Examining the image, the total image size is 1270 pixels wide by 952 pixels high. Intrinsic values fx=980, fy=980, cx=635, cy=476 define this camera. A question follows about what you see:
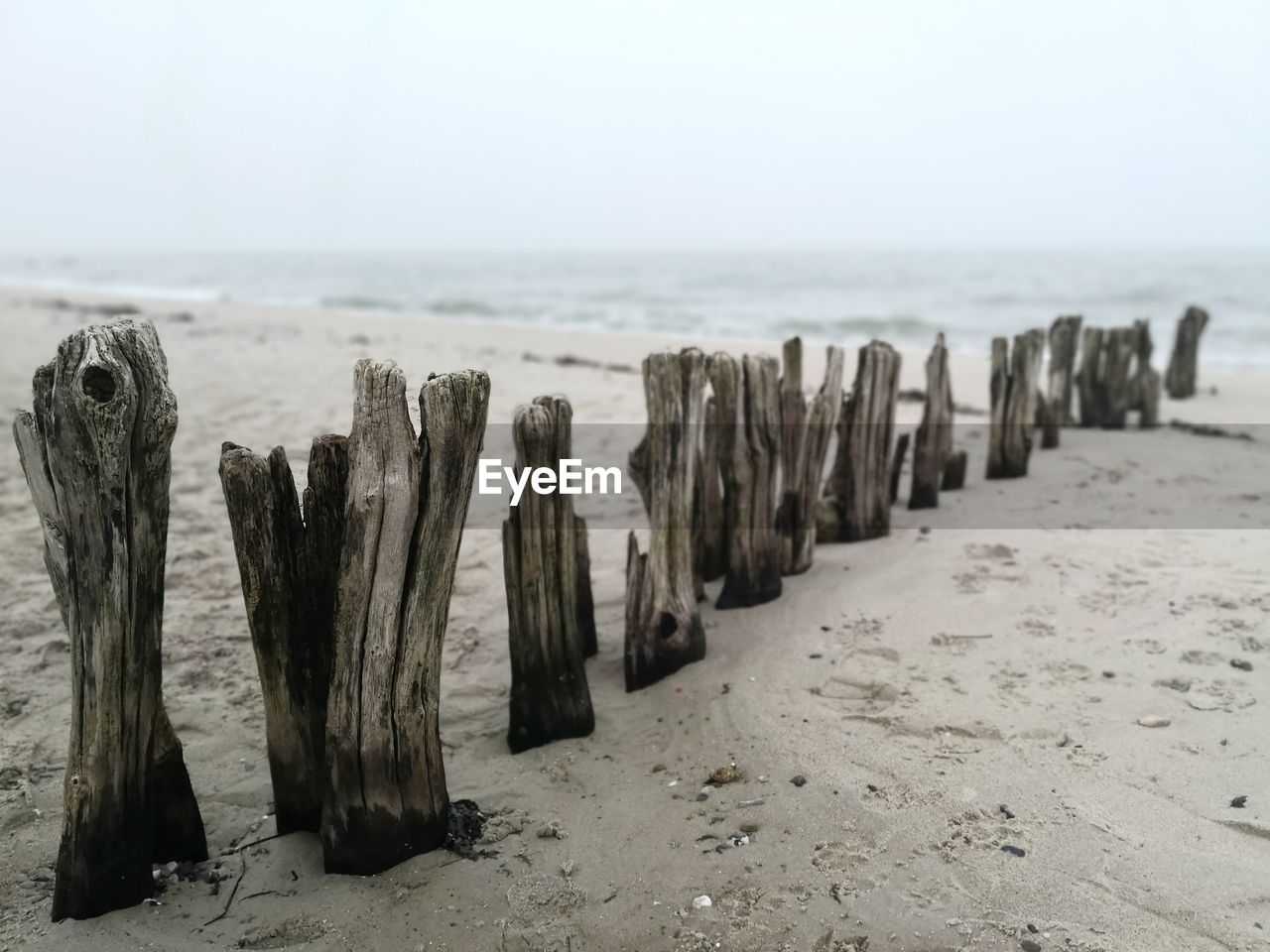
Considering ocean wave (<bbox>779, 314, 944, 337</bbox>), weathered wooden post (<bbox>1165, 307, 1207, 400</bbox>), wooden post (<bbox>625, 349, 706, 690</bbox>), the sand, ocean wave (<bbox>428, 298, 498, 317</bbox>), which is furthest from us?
ocean wave (<bbox>428, 298, 498, 317</bbox>)

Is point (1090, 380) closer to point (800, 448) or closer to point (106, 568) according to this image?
point (800, 448)

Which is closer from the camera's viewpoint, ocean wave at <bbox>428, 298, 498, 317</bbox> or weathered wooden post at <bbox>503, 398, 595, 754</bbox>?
weathered wooden post at <bbox>503, 398, 595, 754</bbox>

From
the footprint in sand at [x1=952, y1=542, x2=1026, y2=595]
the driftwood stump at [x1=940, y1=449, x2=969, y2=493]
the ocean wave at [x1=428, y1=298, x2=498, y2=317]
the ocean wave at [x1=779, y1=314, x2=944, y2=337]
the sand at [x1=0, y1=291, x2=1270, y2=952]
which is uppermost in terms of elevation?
the ocean wave at [x1=428, y1=298, x2=498, y2=317]

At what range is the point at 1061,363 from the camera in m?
7.60

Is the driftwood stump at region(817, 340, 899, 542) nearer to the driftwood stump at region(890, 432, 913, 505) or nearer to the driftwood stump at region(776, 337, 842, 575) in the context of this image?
the driftwood stump at region(776, 337, 842, 575)

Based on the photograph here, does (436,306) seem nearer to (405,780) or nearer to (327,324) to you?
(327,324)

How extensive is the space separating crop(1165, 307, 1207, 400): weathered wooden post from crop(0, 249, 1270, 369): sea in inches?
148

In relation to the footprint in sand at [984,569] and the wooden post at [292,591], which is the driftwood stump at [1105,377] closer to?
the footprint in sand at [984,569]

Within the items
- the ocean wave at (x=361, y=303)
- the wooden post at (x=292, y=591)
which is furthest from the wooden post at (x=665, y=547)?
the ocean wave at (x=361, y=303)

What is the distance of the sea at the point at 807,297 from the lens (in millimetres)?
20922

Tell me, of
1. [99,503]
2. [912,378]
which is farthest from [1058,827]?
[912,378]

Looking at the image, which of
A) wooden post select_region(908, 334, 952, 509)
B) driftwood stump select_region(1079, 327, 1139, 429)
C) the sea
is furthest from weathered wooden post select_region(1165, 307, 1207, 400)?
wooden post select_region(908, 334, 952, 509)

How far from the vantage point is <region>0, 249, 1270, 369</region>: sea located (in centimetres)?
2092

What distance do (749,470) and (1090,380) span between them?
486cm
